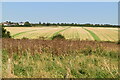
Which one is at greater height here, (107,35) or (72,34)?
(72,34)

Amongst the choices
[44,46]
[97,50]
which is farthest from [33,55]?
[97,50]

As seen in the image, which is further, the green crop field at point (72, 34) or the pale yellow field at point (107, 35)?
the pale yellow field at point (107, 35)

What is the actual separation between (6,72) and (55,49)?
175 inches

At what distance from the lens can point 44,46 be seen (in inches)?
421

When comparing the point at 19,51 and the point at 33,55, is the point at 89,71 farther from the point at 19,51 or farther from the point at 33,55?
the point at 19,51

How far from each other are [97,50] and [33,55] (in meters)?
3.76

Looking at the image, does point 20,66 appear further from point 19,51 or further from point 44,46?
point 44,46

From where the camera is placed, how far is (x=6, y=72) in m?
5.86

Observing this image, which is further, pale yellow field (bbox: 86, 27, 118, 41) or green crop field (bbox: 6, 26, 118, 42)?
pale yellow field (bbox: 86, 27, 118, 41)

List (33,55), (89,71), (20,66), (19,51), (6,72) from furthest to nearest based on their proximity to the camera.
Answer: (19,51) < (33,55) < (20,66) < (89,71) < (6,72)

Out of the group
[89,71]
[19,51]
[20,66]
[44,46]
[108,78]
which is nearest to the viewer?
[108,78]

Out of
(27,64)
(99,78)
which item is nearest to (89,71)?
(99,78)

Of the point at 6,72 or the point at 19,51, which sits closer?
the point at 6,72

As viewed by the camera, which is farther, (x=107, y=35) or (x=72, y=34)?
(x=107, y=35)
